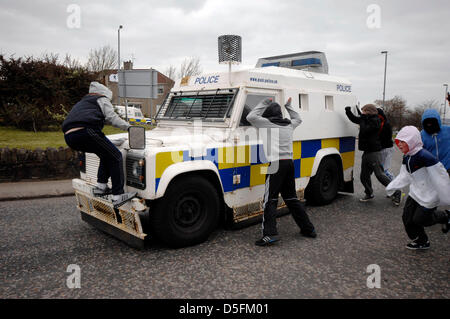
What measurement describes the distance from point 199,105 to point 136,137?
1781 millimetres

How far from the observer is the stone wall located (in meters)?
8.06

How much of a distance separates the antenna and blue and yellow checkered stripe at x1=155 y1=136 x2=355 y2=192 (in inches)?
51.6

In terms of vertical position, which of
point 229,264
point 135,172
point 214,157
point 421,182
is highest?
point 214,157

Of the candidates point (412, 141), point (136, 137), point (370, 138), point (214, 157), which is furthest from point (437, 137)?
point (136, 137)

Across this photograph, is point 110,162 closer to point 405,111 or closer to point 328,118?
point 328,118

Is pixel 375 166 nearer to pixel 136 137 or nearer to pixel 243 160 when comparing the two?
pixel 243 160

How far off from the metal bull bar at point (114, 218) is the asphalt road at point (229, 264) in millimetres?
189

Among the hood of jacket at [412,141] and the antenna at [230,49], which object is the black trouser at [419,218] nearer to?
the hood of jacket at [412,141]

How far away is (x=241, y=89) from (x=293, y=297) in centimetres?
288

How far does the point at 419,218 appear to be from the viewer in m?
Answer: 3.90

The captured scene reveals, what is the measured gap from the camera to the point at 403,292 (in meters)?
3.23

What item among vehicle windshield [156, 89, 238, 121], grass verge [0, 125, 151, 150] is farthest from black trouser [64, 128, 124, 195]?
grass verge [0, 125, 151, 150]

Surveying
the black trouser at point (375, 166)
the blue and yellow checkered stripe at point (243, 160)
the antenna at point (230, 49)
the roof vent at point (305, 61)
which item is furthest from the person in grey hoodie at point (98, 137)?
the black trouser at point (375, 166)

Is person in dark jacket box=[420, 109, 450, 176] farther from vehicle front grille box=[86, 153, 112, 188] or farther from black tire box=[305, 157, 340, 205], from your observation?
vehicle front grille box=[86, 153, 112, 188]
